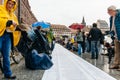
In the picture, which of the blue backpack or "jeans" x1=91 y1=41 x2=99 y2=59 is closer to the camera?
the blue backpack

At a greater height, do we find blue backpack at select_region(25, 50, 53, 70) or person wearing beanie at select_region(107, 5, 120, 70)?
person wearing beanie at select_region(107, 5, 120, 70)

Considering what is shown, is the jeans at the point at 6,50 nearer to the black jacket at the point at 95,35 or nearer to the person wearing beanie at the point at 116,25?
the person wearing beanie at the point at 116,25

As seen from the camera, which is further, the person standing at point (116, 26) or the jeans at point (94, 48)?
the jeans at point (94, 48)

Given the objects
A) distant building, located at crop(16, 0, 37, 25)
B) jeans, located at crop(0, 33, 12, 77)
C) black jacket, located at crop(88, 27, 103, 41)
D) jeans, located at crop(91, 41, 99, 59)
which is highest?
Result: jeans, located at crop(0, 33, 12, 77)

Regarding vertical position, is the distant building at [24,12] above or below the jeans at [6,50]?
below

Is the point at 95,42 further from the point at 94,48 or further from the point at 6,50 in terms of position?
the point at 6,50

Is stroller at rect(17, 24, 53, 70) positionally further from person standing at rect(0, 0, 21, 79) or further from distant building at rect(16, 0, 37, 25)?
distant building at rect(16, 0, 37, 25)

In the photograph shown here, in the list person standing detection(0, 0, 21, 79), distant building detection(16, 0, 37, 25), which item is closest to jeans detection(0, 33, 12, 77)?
person standing detection(0, 0, 21, 79)

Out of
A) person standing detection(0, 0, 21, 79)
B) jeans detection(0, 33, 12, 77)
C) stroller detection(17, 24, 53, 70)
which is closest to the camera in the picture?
person standing detection(0, 0, 21, 79)

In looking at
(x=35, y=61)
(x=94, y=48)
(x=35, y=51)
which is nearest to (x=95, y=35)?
(x=94, y=48)

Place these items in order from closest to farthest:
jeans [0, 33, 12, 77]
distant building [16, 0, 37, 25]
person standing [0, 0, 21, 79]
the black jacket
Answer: person standing [0, 0, 21, 79] < jeans [0, 33, 12, 77] < the black jacket < distant building [16, 0, 37, 25]

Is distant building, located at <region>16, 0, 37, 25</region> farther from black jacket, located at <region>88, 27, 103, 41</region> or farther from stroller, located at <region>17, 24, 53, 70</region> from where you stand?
stroller, located at <region>17, 24, 53, 70</region>

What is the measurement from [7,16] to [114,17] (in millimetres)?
4049

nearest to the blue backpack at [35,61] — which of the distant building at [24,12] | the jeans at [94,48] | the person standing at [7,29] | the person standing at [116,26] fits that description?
the person standing at [116,26]
